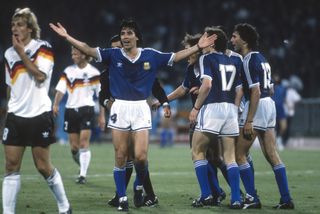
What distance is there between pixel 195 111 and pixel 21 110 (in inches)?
108

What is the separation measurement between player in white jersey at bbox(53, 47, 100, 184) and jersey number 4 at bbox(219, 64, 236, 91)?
17.9 feet

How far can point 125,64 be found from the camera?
11.0 m

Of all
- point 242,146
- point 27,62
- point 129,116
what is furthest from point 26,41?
point 242,146

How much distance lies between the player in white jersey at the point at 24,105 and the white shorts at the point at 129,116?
1.81 meters

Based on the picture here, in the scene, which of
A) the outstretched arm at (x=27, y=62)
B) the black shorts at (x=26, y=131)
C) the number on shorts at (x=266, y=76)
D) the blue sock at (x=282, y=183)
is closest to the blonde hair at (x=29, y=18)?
the outstretched arm at (x=27, y=62)

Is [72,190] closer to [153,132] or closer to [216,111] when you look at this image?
[216,111]

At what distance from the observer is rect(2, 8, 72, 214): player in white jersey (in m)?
9.22

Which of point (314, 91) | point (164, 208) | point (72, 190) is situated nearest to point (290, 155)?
point (314, 91)

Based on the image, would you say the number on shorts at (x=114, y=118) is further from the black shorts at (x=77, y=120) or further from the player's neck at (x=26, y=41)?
the black shorts at (x=77, y=120)

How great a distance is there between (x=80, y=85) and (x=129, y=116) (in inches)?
210

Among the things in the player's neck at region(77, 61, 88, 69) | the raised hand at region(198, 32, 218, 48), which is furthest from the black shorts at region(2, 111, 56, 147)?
the player's neck at region(77, 61, 88, 69)

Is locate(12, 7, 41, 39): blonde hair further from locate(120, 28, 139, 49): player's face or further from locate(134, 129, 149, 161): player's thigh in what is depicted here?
locate(134, 129, 149, 161): player's thigh

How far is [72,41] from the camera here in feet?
33.8

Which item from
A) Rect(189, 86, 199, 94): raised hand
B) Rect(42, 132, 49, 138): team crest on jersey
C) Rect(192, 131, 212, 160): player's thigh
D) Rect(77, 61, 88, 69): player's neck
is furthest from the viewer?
Rect(77, 61, 88, 69): player's neck
